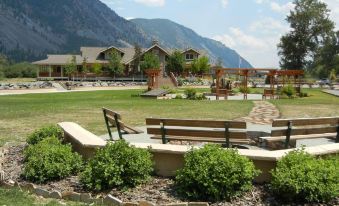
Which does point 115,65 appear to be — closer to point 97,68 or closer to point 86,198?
point 97,68

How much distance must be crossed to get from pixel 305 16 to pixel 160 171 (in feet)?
268

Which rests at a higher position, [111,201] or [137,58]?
[137,58]

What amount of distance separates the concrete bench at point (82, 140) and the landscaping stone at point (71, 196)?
119 cm

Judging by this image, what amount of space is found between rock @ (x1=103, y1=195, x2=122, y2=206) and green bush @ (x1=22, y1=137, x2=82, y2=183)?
1460 millimetres

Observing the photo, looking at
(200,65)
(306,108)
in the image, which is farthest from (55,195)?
(200,65)

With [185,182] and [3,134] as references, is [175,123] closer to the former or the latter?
[185,182]

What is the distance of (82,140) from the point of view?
7.87 metres

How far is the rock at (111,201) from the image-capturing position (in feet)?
18.9

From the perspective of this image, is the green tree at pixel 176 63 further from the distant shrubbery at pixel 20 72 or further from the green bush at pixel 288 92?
the green bush at pixel 288 92

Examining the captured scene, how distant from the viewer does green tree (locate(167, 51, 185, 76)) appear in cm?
7619

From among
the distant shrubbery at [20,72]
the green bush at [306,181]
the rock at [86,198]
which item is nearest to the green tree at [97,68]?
the distant shrubbery at [20,72]

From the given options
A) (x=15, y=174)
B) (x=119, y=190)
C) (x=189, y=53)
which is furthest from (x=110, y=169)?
(x=189, y=53)

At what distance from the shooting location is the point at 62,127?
31.5ft

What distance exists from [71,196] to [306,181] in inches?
124
